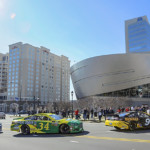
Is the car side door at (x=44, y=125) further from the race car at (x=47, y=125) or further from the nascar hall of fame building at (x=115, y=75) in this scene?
the nascar hall of fame building at (x=115, y=75)

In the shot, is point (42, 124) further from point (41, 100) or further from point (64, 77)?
point (64, 77)

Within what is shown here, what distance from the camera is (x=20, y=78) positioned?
100188 millimetres

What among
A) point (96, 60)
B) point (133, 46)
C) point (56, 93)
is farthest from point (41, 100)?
point (133, 46)

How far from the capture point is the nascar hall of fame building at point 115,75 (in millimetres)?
58906

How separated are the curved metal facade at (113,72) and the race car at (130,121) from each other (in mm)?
48368

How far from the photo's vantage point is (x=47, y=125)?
38.1ft

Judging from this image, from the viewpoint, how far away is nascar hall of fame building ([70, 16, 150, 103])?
193 feet

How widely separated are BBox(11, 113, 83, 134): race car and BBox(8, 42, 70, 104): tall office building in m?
81.4

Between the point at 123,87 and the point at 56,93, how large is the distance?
69.4 meters

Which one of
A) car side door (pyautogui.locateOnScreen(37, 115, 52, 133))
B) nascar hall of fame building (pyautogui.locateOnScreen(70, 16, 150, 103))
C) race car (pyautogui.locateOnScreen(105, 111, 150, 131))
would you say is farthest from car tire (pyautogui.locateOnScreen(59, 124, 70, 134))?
nascar hall of fame building (pyautogui.locateOnScreen(70, 16, 150, 103))

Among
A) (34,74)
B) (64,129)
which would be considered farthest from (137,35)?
(64,129)

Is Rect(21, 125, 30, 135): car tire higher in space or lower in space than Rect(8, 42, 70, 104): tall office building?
lower

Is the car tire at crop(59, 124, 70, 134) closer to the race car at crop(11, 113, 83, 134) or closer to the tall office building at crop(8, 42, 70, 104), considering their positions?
the race car at crop(11, 113, 83, 134)

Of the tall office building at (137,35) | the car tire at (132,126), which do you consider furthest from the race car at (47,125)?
the tall office building at (137,35)
